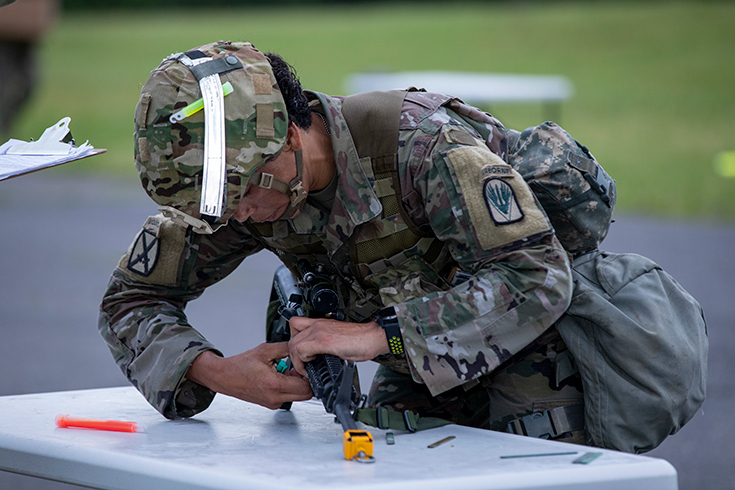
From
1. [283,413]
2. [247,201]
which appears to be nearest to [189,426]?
[283,413]

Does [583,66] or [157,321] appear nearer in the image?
[157,321]

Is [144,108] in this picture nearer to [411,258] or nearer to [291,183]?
[291,183]

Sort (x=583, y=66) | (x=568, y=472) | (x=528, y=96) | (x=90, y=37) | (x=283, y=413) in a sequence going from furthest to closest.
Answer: (x=90, y=37), (x=583, y=66), (x=528, y=96), (x=283, y=413), (x=568, y=472)

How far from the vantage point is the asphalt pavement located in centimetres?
404

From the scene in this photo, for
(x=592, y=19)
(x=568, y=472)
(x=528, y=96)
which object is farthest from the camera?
(x=592, y=19)

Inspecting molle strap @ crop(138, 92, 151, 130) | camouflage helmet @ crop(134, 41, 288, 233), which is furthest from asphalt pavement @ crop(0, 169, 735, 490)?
molle strap @ crop(138, 92, 151, 130)

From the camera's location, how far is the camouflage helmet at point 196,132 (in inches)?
74.2

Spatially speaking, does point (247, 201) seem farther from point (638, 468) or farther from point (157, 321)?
point (638, 468)

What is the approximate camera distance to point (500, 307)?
72.2 inches

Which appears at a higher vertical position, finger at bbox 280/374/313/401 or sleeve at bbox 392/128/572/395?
sleeve at bbox 392/128/572/395

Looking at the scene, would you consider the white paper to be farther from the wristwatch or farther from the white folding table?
the wristwatch

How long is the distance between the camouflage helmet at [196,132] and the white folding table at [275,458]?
51cm

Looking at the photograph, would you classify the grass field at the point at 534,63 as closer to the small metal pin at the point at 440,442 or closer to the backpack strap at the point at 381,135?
the backpack strap at the point at 381,135

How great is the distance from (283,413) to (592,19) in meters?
28.2
